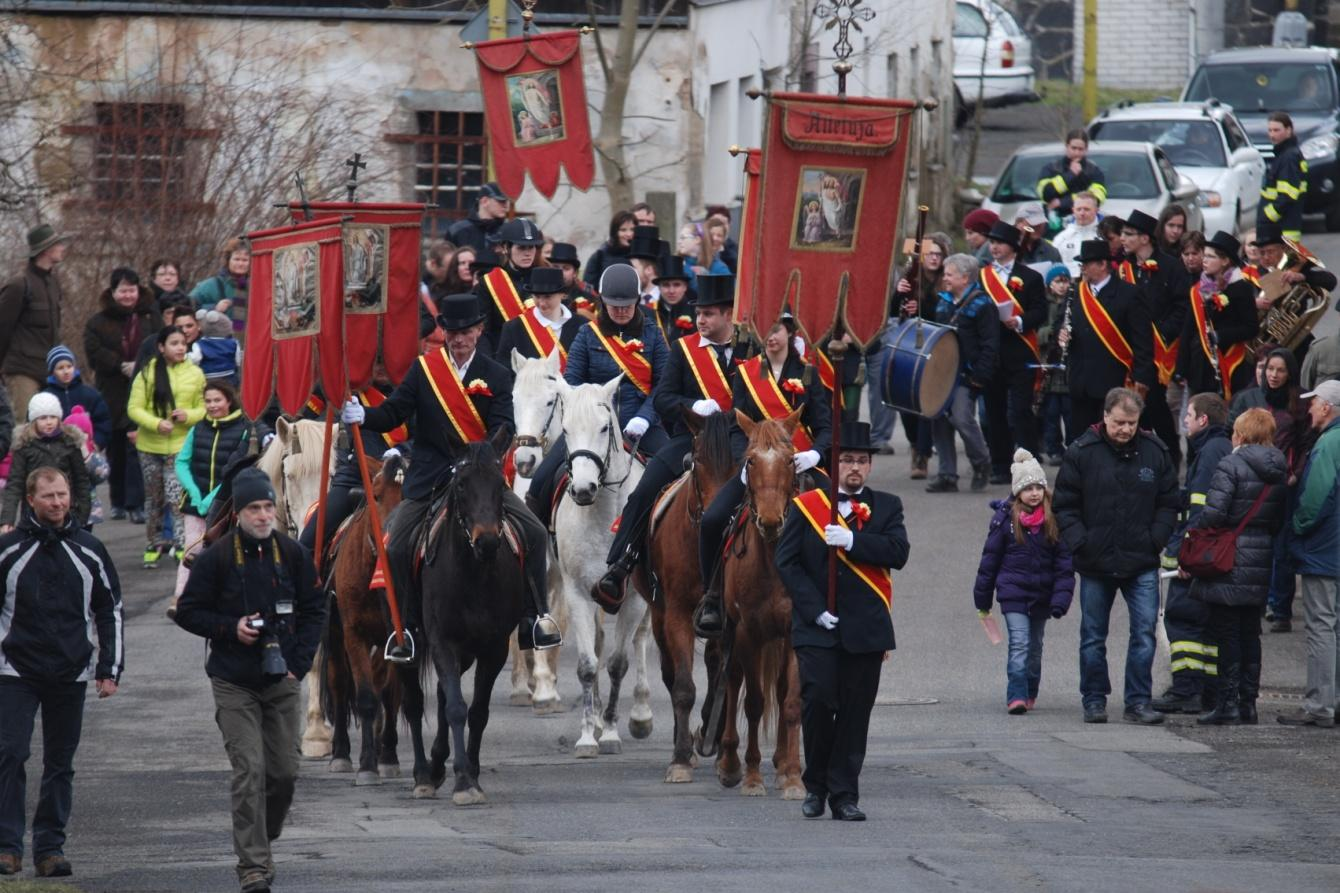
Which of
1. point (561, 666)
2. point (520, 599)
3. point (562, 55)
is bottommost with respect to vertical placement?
point (561, 666)

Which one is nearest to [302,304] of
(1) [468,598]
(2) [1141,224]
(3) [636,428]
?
(1) [468,598]

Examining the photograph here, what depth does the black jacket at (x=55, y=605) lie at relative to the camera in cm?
1120

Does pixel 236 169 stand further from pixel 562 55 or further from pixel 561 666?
pixel 561 666

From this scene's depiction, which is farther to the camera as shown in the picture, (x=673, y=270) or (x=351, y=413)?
(x=673, y=270)

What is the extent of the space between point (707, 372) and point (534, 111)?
18.6 ft

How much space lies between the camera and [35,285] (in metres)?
20.5

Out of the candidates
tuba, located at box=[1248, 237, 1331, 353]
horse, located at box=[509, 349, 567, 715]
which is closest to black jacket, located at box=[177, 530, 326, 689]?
horse, located at box=[509, 349, 567, 715]

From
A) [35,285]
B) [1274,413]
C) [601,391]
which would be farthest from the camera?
[35,285]

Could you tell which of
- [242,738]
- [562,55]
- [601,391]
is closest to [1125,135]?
[562,55]

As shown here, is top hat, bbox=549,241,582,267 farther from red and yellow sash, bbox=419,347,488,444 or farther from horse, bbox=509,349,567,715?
red and yellow sash, bbox=419,347,488,444

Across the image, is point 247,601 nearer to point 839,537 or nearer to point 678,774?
point 839,537

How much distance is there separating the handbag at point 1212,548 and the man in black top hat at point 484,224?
7.98m

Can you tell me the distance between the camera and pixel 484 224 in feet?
69.4

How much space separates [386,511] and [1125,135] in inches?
842
